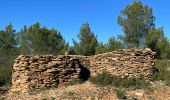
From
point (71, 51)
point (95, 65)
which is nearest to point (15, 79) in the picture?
point (95, 65)

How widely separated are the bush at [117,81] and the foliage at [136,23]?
20197mm

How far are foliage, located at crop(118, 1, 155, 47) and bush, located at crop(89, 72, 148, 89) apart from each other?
795 inches

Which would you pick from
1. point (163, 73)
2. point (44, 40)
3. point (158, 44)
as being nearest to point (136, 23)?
point (158, 44)

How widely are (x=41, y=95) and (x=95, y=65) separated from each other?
4.20m

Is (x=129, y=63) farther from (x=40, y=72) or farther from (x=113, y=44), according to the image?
(x=113, y=44)

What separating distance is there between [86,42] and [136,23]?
5.68 m

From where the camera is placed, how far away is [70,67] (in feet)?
64.7

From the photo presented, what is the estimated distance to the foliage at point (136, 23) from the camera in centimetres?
3962

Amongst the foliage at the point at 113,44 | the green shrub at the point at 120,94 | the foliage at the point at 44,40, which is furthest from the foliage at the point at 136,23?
the green shrub at the point at 120,94

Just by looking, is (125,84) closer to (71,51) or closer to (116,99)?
(116,99)

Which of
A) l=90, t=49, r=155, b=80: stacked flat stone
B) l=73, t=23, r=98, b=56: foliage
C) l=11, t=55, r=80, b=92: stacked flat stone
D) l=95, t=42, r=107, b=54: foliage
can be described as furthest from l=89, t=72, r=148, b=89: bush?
l=73, t=23, r=98, b=56: foliage

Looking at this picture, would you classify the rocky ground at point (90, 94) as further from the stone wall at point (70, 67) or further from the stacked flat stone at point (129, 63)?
the stacked flat stone at point (129, 63)

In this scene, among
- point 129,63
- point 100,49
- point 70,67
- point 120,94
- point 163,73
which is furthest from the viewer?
point 100,49

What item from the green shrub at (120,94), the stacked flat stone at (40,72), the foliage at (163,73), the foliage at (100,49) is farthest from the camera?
the foliage at (100,49)
